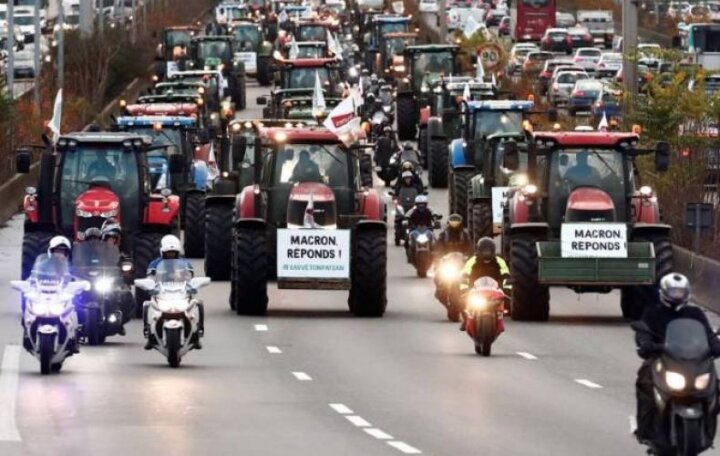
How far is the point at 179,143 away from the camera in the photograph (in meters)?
51.3

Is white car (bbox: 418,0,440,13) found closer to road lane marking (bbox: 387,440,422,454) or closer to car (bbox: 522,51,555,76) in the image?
car (bbox: 522,51,555,76)

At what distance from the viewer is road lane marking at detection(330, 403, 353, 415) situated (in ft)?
80.8

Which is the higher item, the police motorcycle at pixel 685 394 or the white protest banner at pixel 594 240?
the police motorcycle at pixel 685 394

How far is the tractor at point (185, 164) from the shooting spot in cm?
4634

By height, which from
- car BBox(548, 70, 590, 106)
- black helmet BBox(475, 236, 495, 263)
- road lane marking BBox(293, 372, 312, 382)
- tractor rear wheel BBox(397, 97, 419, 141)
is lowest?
car BBox(548, 70, 590, 106)

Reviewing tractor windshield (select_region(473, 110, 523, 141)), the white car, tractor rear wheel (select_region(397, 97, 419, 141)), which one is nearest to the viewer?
tractor windshield (select_region(473, 110, 523, 141))

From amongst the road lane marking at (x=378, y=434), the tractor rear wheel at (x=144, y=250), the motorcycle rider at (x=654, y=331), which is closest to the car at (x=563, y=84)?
the tractor rear wheel at (x=144, y=250)

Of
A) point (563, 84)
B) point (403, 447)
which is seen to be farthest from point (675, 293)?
point (563, 84)

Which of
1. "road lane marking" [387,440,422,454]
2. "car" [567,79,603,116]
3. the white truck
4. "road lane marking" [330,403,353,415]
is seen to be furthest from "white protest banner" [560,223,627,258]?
the white truck

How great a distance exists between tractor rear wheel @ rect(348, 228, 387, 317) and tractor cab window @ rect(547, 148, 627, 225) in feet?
7.76

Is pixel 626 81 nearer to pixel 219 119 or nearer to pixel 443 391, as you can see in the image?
pixel 219 119

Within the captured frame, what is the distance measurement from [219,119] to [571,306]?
30.2m

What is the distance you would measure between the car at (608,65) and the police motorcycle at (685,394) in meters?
74.3

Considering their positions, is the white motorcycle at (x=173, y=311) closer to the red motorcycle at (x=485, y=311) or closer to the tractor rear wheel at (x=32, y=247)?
the red motorcycle at (x=485, y=311)
